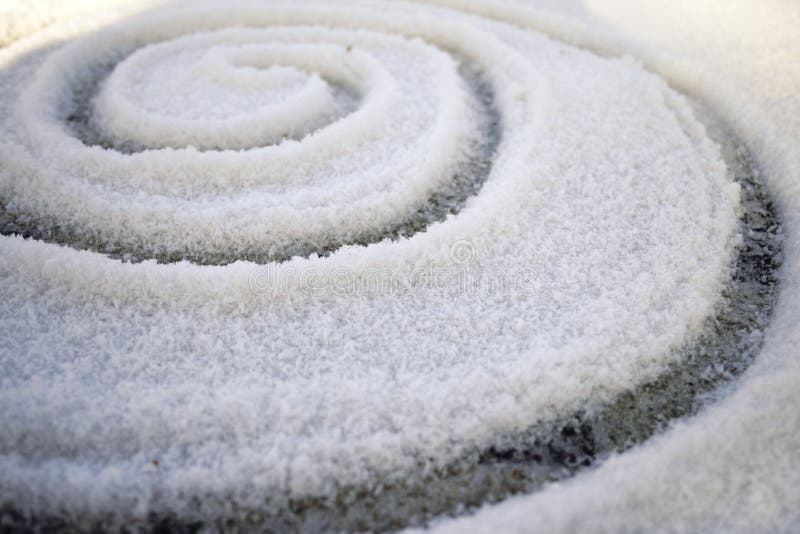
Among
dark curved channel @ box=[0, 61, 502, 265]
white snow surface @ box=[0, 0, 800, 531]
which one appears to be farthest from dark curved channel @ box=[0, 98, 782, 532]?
dark curved channel @ box=[0, 61, 502, 265]

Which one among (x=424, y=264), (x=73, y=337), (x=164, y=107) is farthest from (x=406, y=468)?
(x=164, y=107)

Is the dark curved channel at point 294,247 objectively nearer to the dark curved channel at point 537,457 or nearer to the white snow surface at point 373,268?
the white snow surface at point 373,268

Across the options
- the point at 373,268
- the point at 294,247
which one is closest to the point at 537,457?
the point at 373,268

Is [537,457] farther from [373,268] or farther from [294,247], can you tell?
[294,247]

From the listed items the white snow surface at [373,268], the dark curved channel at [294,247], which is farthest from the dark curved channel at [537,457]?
the dark curved channel at [294,247]

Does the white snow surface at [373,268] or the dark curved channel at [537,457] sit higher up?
the white snow surface at [373,268]

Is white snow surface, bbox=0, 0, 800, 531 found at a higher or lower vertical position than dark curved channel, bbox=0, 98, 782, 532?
higher

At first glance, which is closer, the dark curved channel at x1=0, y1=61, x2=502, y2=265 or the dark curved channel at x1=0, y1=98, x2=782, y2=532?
the dark curved channel at x1=0, y1=98, x2=782, y2=532

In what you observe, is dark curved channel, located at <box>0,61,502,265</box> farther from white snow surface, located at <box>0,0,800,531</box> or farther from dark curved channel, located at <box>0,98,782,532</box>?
dark curved channel, located at <box>0,98,782,532</box>
